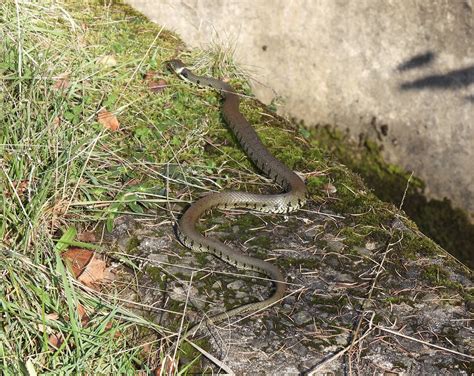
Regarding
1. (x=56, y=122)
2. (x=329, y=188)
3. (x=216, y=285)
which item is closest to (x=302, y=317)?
(x=216, y=285)

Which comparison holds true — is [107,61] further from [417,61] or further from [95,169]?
[417,61]

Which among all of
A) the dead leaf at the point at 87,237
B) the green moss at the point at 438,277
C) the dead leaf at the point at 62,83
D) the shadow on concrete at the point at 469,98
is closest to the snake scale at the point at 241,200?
the dead leaf at the point at 87,237

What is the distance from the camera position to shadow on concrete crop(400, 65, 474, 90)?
6.80 meters

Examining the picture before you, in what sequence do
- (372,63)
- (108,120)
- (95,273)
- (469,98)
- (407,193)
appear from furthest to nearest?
(407,193)
(372,63)
(469,98)
(108,120)
(95,273)

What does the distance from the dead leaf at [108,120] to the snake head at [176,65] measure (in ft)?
4.07

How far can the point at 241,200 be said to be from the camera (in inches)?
191

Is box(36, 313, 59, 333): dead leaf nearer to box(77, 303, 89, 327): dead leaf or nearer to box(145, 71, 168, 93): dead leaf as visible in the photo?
box(77, 303, 89, 327): dead leaf

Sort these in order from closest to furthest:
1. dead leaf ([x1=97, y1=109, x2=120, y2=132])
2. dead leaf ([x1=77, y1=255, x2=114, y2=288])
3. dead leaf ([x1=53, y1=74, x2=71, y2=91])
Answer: dead leaf ([x1=77, y1=255, x2=114, y2=288]), dead leaf ([x1=53, y1=74, x2=71, y2=91]), dead leaf ([x1=97, y1=109, x2=120, y2=132])

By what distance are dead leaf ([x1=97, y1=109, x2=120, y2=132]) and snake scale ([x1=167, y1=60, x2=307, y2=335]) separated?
2.88ft

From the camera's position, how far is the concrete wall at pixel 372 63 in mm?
6910

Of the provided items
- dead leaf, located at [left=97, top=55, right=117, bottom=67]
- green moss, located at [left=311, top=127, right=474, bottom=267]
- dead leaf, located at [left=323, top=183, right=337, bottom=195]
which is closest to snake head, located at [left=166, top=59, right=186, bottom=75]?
dead leaf, located at [left=97, top=55, right=117, bottom=67]

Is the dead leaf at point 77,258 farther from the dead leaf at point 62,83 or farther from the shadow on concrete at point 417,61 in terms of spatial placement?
the shadow on concrete at point 417,61

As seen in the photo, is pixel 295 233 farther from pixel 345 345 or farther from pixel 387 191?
pixel 387 191

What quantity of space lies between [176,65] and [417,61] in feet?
7.66
